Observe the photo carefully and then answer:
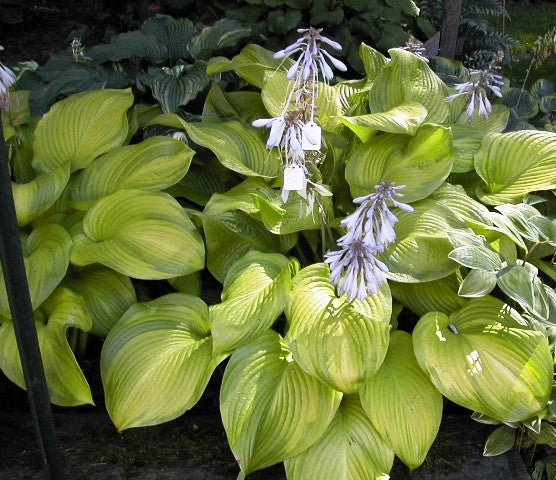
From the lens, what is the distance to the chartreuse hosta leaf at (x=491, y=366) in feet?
6.34

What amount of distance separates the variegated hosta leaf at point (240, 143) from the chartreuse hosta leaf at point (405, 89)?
0.46 m

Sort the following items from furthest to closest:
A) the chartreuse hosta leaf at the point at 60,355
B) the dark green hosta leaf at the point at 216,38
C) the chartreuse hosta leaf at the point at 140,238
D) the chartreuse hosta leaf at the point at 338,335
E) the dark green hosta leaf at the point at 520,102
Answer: the dark green hosta leaf at the point at 520,102
the dark green hosta leaf at the point at 216,38
the chartreuse hosta leaf at the point at 140,238
the chartreuse hosta leaf at the point at 60,355
the chartreuse hosta leaf at the point at 338,335

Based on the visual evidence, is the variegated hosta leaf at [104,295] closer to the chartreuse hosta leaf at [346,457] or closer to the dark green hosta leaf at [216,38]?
the chartreuse hosta leaf at [346,457]

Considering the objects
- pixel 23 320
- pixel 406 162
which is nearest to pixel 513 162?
pixel 406 162

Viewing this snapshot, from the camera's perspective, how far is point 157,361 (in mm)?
2045

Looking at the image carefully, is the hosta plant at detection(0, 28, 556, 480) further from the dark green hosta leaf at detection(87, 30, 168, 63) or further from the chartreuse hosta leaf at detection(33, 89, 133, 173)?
the dark green hosta leaf at detection(87, 30, 168, 63)

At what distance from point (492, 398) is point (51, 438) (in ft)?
3.92

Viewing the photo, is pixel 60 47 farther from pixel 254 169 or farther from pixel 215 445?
pixel 215 445

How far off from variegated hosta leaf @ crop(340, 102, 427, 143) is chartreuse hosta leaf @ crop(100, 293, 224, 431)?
825mm

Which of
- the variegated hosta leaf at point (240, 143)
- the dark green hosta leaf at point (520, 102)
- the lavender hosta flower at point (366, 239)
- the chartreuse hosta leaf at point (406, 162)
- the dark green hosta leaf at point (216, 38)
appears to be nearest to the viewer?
the lavender hosta flower at point (366, 239)

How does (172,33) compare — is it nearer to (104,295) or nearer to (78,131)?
(78,131)

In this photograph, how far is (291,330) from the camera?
1973 millimetres

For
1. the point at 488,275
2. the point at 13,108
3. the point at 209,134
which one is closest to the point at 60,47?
the point at 13,108

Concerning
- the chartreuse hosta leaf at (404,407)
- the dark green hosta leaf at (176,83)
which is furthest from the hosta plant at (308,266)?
the dark green hosta leaf at (176,83)
